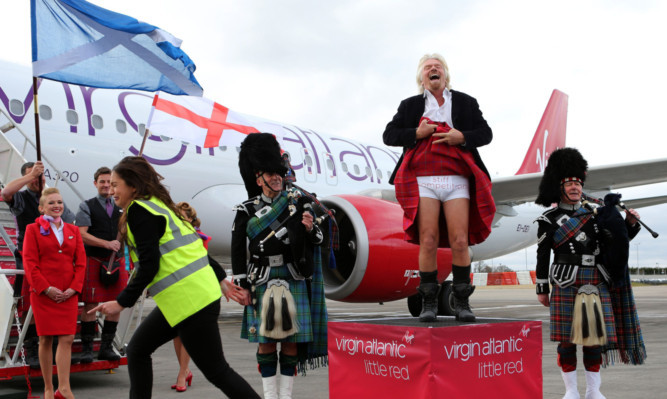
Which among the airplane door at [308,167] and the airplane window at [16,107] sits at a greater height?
the airplane window at [16,107]

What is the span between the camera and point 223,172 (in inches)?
314

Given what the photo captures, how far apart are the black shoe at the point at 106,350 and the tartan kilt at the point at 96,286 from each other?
0.81 feet

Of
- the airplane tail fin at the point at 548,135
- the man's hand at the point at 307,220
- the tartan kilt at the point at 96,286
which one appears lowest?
the tartan kilt at the point at 96,286

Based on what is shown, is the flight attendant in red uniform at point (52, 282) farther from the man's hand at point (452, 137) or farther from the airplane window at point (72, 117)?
the airplane window at point (72, 117)

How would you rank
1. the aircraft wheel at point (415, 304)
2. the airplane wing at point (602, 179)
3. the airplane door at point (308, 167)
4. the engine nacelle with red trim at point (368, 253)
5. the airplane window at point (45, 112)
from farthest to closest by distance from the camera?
the airplane door at point (308, 167), the aircraft wheel at point (415, 304), the airplane wing at point (602, 179), the airplane window at point (45, 112), the engine nacelle with red trim at point (368, 253)

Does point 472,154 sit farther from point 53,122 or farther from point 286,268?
point 53,122

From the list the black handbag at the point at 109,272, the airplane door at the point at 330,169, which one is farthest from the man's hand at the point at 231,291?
the airplane door at the point at 330,169

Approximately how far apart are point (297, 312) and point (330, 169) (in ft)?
20.6

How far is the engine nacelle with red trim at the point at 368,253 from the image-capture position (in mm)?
5535

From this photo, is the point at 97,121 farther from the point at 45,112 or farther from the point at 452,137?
the point at 452,137

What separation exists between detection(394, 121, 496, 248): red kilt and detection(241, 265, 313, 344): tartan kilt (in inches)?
25.0

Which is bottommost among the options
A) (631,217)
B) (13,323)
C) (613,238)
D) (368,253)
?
(13,323)

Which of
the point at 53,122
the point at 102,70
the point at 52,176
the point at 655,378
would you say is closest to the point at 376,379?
the point at 655,378

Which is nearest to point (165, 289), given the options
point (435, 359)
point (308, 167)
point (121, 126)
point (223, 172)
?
point (435, 359)
